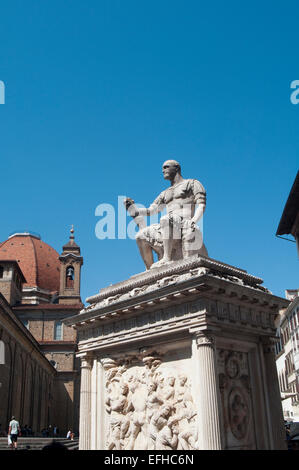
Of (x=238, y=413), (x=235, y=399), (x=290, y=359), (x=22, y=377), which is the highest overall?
(x=290, y=359)

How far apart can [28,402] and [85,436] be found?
141ft

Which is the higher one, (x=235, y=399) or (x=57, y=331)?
(x=57, y=331)

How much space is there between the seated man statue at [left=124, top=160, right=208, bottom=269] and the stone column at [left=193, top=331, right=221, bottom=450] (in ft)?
8.19

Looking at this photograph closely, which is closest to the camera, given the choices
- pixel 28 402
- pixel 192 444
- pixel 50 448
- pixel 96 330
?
pixel 50 448

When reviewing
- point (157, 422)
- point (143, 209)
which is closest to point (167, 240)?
point (143, 209)

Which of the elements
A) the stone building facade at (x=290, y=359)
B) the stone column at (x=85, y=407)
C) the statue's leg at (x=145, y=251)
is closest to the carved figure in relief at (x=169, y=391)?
the stone column at (x=85, y=407)

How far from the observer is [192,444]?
877 centimetres

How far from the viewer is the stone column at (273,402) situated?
973 centimetres

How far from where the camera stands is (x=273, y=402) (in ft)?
33.1

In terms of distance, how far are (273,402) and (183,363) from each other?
91.0 inches

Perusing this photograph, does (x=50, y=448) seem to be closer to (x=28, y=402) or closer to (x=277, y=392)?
(x=277, y=392)

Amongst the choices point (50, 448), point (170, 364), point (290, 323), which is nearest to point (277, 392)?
point (170, 364)

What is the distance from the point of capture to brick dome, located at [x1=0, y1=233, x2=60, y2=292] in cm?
7988

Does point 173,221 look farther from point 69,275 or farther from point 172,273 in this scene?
point 69,275
